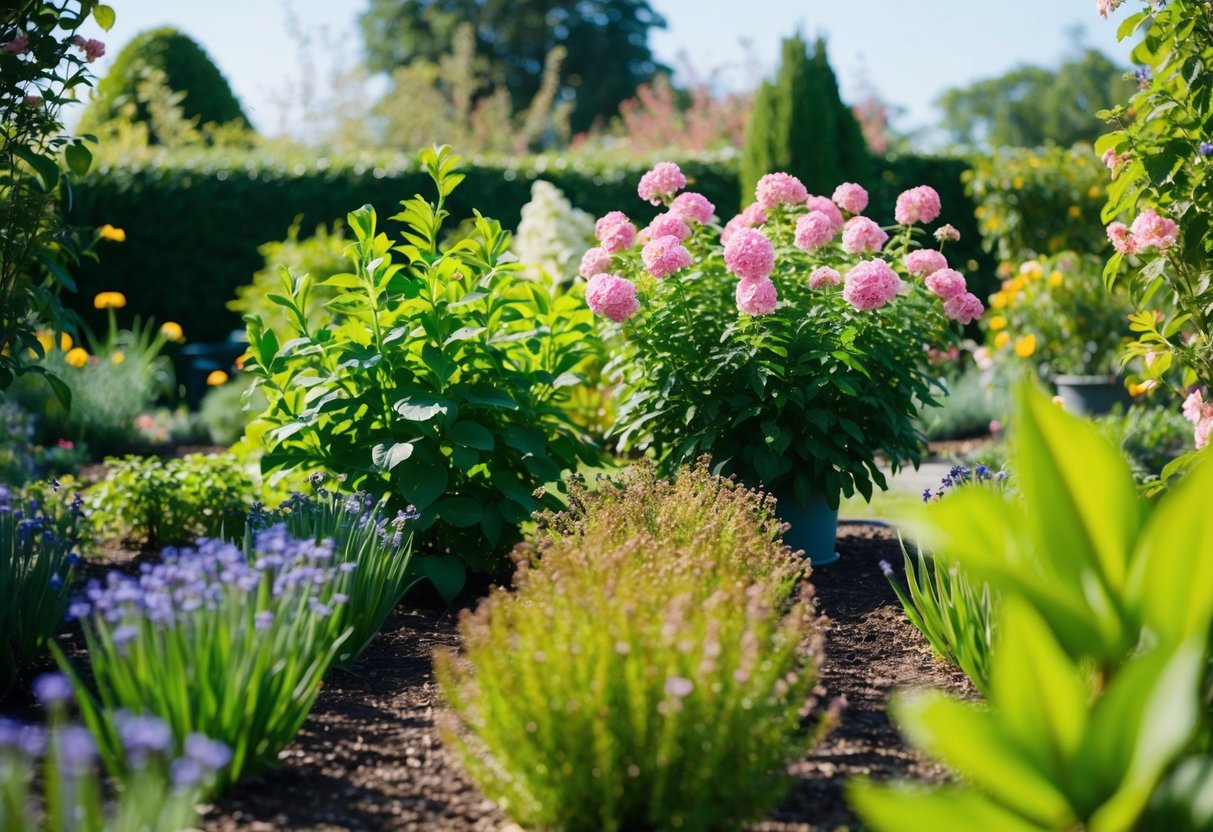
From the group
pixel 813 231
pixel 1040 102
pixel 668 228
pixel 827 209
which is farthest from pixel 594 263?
pixel 1040 102

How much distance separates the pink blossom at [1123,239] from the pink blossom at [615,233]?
174cm

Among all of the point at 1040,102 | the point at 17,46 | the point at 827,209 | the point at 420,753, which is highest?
the point at 1040,102

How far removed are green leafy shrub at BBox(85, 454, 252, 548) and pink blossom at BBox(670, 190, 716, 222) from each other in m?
2.18

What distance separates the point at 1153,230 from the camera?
146 inches

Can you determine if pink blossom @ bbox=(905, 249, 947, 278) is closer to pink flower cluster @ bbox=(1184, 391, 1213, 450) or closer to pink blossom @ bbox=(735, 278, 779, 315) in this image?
pink blossom @ bbox=(735, 278, 779, 315)

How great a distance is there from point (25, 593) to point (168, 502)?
5.54 feet

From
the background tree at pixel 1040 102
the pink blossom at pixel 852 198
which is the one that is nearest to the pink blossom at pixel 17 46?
the pink blossom at pixel 852 198

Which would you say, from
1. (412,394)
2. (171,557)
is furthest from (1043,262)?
(171,557)

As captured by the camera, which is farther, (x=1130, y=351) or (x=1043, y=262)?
(x=1043, y=262)

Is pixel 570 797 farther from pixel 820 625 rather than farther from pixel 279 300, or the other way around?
pixel 279 300

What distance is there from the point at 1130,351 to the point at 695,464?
159 centimetres

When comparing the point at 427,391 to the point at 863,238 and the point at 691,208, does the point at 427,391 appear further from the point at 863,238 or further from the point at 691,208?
the point at 863,238

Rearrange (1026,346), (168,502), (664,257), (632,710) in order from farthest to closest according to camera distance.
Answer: (1026,346) → (168,502) → (664,257) → (632,710)

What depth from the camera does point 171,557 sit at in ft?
8.15
